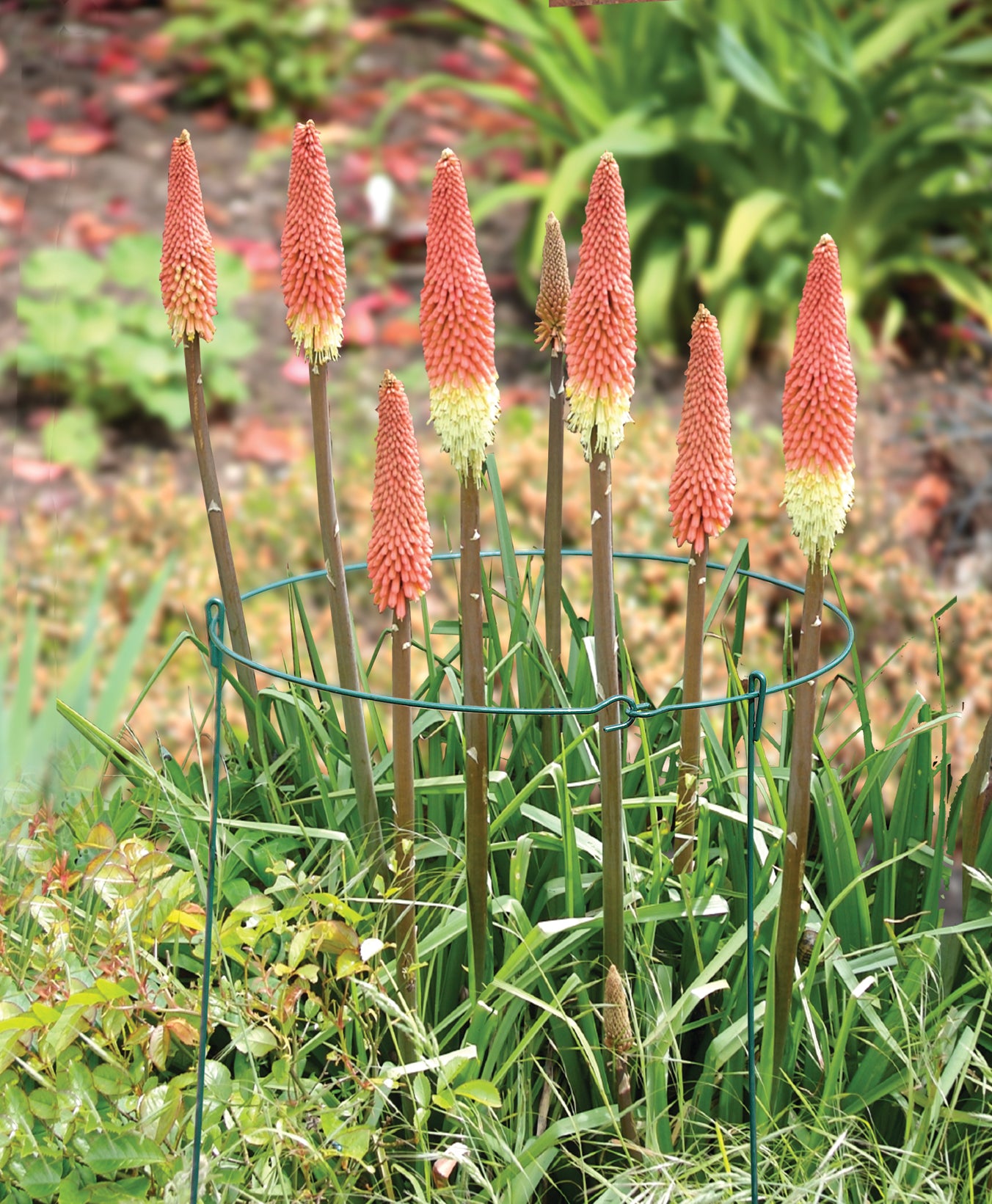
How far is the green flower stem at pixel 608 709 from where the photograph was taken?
148 cm

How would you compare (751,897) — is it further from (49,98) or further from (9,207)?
(49,98)

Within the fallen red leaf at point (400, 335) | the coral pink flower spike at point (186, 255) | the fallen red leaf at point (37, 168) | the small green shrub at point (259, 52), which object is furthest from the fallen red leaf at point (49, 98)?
the coral pink flower spike at point (186, 255)

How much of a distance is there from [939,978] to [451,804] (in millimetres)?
664

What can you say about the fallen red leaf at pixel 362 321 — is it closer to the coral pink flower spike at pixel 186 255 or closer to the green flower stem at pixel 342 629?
the coral pink flower spike at pixel 186 255

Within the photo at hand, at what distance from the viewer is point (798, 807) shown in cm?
155

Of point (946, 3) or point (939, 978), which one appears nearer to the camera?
point (939, 978)

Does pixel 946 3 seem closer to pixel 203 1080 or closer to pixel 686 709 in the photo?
pixel 686 709

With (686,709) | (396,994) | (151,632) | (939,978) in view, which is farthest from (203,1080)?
(151,632)

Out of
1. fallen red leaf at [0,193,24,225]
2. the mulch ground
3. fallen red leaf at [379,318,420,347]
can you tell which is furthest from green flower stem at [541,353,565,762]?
fallen red leaf at [379,318,420,347]

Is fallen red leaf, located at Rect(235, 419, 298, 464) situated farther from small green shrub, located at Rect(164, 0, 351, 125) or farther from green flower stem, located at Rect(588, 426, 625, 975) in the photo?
green flower stem, located at Rect(588, 426, 625, 975)

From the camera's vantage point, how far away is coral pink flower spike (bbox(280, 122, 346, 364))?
156 centimetres

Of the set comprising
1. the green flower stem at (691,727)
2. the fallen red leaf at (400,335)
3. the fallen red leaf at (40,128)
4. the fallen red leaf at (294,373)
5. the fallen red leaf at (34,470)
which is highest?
the fallen red leaf at (40,128)

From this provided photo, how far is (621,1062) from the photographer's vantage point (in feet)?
5.18

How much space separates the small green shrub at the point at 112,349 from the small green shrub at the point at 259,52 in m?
1.19
